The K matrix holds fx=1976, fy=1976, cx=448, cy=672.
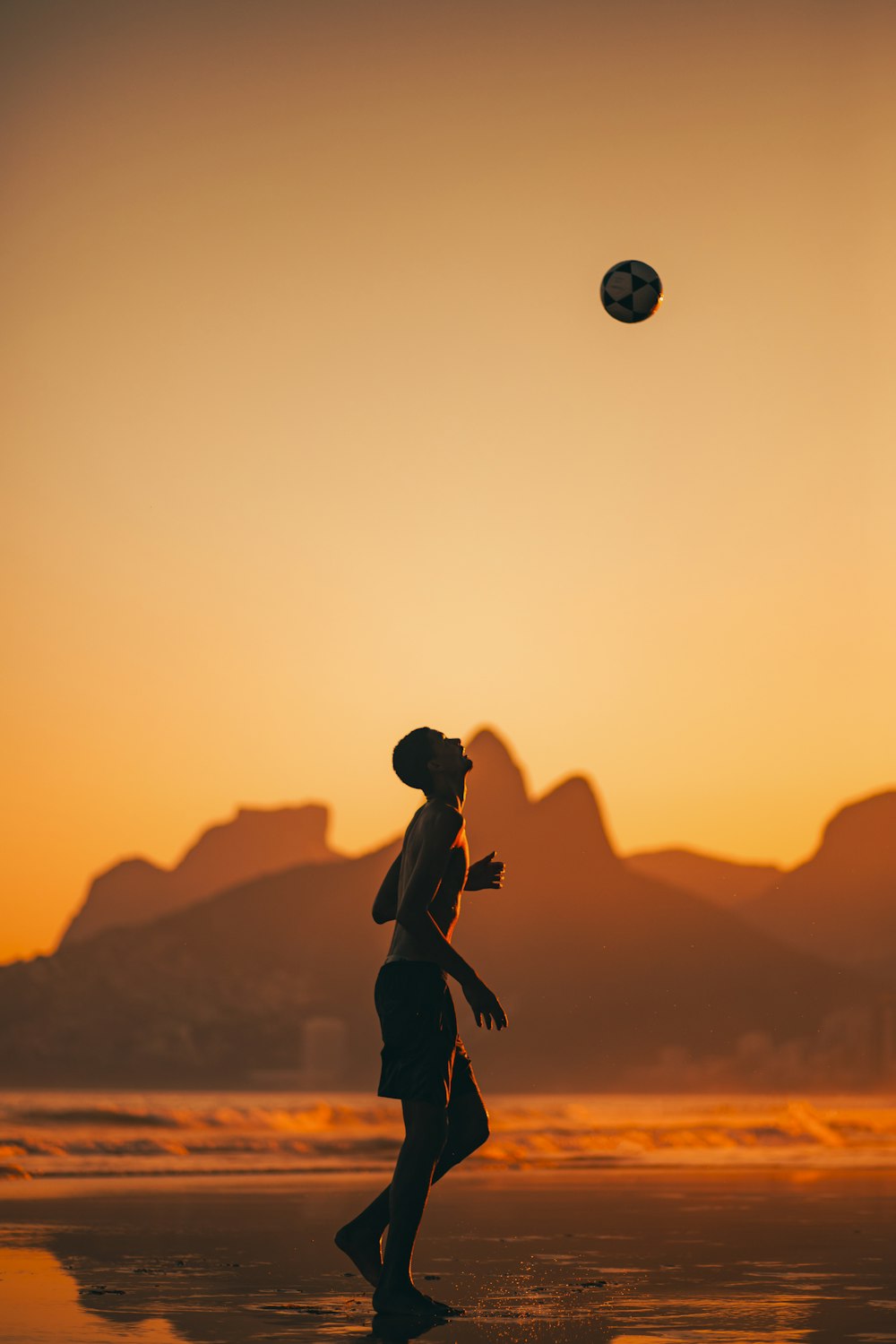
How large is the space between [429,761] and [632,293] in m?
8.86

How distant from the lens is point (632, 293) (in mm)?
15914

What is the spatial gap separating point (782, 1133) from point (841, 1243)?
11.6 metres

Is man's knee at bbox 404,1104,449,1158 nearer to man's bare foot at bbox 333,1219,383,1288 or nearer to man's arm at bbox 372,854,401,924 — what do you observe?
man's bare foot at bbox 333,1219,383,1288

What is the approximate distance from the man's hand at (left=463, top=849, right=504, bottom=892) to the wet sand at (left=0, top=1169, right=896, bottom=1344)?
164 centimetres

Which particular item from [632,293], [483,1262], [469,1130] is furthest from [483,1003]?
[632,293]

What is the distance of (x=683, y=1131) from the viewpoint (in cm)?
2272

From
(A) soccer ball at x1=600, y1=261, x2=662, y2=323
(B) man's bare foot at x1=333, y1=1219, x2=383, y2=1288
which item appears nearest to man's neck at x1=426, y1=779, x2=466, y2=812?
(B) man's bare foot at x1=333, y1=1219, x2=383, y2=1288

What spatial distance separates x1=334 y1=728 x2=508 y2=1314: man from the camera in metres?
7.38

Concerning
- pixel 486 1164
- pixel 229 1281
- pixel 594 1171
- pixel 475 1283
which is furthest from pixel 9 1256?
pixel 486 1164

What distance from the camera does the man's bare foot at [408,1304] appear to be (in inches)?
286

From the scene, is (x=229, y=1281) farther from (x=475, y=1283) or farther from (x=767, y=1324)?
(x=767, y=1324)

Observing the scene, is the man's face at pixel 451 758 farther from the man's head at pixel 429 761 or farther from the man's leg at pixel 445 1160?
the man's leg at pixel 445 1160

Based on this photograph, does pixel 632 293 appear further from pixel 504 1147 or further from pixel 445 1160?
pixel 445 1160

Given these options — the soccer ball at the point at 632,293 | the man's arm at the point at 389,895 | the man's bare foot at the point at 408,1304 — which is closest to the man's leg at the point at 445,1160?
the man's bare foot at the point at 408,1304
